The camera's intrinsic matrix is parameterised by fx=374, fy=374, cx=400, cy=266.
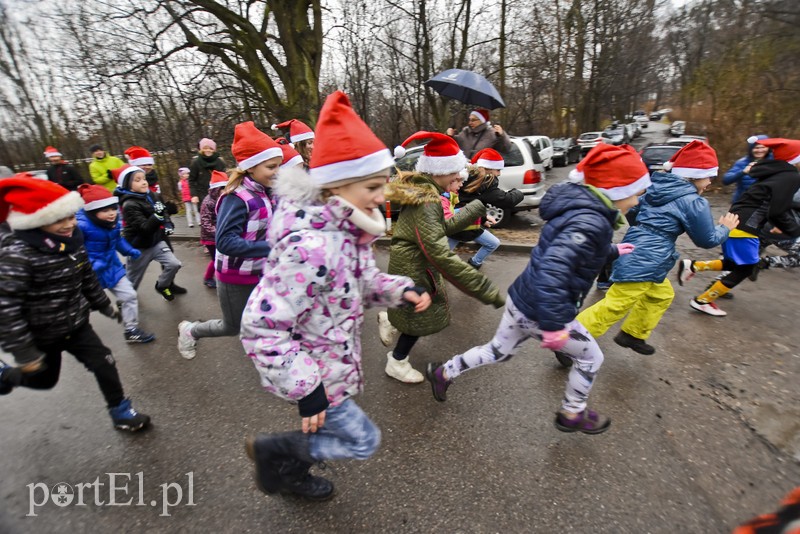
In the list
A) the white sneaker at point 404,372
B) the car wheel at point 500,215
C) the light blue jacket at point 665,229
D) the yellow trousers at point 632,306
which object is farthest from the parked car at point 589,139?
the white sneaker at point 404,372

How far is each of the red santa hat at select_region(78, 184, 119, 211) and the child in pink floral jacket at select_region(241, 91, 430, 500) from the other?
2.89m

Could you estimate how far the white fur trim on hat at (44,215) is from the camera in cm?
213

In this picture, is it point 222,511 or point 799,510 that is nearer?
point 799,510

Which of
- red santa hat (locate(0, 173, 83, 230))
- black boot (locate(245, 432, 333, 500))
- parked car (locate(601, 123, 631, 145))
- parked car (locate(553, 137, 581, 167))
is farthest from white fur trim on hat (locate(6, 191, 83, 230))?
parked car (locate(601, 123, 631, 145))

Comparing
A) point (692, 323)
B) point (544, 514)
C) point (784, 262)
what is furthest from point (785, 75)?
point (544, 514)

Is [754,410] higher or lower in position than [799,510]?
lower

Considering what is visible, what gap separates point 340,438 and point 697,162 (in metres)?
3.45

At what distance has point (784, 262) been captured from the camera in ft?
15.2

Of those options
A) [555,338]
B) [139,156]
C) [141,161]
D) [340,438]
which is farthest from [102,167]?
[555,338]

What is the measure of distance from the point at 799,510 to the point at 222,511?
241cm

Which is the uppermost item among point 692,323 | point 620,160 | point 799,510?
point 620,160

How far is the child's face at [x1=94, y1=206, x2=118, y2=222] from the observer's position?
349cm

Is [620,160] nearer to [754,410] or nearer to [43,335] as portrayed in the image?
[754,410]

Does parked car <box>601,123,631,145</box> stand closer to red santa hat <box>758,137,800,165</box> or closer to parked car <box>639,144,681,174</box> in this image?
parked car <box>639,144,681,174</box>
